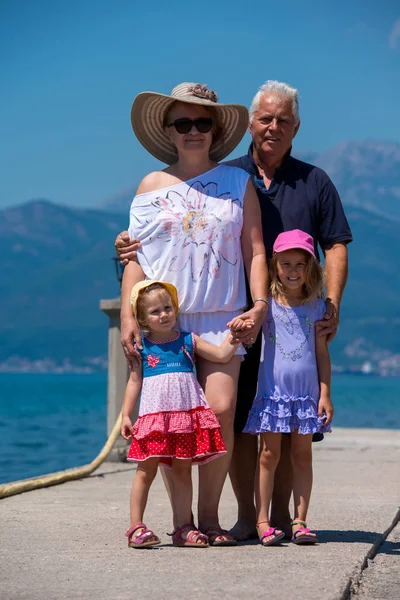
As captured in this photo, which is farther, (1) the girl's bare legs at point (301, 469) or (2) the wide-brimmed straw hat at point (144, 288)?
(1) the girl's bare legs at point (301, 469)

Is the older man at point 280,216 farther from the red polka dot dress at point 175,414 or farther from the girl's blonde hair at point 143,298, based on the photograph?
the girl's blonde hair at point 143,298

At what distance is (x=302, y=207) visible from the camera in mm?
5430

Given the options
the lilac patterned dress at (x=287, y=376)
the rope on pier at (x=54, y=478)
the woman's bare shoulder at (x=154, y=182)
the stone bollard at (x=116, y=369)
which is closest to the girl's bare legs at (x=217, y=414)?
the lilac patterned dress at (x=287, y=376)

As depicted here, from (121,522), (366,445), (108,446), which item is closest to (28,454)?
(366,445)

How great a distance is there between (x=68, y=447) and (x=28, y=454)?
464 centimetres

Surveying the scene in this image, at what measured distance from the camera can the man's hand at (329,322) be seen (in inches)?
207

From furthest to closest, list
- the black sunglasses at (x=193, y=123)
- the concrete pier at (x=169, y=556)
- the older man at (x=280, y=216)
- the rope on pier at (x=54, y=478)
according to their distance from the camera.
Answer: the rope on pier at (x=54, y=478)
the older man at (x=280, y=216)
the black sunglasses at (x=193, y=123)
the concrete pier at (x=169, y=556)

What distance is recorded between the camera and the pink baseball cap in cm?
516

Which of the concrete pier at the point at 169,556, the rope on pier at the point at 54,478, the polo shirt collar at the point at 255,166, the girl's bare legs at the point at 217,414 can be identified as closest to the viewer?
the concrete pier at the point at 169,556

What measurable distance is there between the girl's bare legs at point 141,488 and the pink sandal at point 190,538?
166mm

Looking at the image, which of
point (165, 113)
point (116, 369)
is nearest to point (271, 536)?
point (165, 113)

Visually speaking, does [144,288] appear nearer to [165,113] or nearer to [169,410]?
[169,410]

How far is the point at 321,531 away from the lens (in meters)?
5.71

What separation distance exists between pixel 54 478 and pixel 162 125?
3417mm
